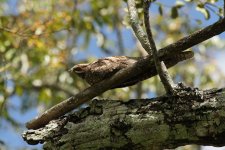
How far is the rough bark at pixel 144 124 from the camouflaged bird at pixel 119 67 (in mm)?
93

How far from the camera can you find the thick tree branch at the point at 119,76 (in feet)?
6.08

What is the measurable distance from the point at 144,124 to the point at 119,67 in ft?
0.86

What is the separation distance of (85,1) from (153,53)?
358 cm

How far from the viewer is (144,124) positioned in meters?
1.97

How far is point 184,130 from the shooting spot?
1.91 m

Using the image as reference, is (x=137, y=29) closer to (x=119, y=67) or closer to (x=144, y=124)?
(x=119, y=67)

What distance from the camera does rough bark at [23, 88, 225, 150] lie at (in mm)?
1899

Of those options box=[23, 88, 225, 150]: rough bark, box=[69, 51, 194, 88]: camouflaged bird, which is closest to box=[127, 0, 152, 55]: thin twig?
box=[69, 51, 194, 88]: camouflaged bird

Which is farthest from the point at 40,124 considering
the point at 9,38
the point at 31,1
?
the point at 31,1

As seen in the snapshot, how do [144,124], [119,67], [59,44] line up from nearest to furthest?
[144,124]
[119,67]
[59,44]

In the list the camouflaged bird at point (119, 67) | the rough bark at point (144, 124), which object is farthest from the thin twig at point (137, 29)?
the rough bark at point (144, 124)

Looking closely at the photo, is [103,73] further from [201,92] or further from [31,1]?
[31,1]

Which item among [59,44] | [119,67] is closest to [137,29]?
[119,67]

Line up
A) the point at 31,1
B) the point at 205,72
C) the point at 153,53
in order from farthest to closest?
1. the point at 205,72
2. the point at 31,1
3. the point at 153,53
